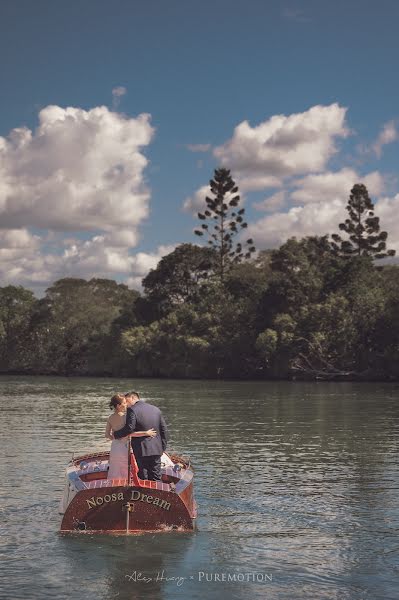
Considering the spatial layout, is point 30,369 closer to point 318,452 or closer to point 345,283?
point 345,283

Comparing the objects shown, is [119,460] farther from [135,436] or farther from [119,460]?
[135,436]

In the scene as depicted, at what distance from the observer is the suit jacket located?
1455cm

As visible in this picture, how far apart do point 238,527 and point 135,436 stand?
261cm

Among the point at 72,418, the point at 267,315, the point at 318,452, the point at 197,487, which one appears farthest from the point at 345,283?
the point at 197,487

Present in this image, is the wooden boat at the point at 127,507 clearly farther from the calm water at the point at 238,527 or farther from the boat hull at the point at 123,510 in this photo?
the calm water at the point at 238,527

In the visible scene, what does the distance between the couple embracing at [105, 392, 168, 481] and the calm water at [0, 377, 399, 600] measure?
1.31m

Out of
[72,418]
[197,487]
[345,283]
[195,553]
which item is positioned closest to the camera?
[195,553]

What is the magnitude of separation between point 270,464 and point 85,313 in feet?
349

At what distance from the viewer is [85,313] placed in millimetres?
127938

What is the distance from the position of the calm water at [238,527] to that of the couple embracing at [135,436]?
51.7 inches

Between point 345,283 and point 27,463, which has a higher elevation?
point 345,283

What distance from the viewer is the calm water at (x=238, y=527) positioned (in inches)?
456

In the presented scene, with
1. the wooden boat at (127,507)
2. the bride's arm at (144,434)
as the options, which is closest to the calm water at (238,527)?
the wooden boat at (127,507)

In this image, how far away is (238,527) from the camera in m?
15.1
